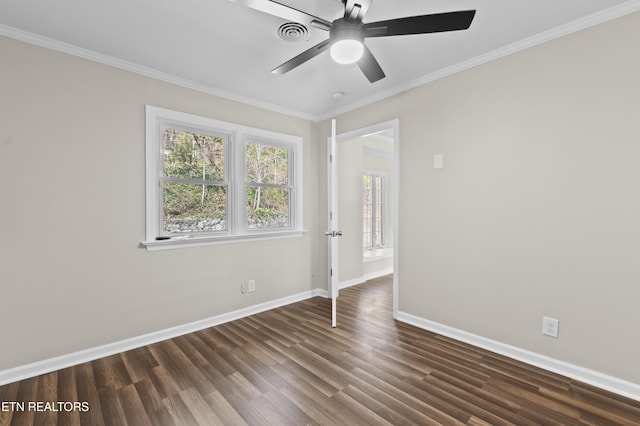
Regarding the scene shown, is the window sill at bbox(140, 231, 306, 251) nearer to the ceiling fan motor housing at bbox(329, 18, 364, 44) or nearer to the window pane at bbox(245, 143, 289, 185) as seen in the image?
the window pane at bbox(245, 143, 289, 185)

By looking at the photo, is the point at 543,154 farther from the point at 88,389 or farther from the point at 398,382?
the point at 88,389

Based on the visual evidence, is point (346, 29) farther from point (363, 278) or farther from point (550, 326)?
point (363, 278)

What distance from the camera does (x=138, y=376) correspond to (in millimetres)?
2199

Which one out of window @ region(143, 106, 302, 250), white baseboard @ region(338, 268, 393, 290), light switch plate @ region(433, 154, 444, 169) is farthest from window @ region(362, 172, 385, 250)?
light switch plate @ region(433, 154, 444, 169)

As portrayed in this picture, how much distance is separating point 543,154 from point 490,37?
1025mm

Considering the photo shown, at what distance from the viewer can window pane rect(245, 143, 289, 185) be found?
357cm

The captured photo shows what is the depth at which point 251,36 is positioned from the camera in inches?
88.3

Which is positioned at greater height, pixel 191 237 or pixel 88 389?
pixel 191 237

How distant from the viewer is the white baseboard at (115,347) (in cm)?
217

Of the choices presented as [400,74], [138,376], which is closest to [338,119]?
[400,74]

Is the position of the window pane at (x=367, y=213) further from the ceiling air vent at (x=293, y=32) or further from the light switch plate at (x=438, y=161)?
the ceiling air vent at (x=293, y=32)

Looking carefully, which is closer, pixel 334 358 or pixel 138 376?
pixel 138 376

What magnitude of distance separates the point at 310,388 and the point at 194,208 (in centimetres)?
214

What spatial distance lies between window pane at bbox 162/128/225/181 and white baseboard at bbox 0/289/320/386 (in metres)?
1.57
